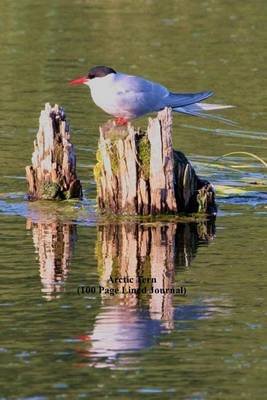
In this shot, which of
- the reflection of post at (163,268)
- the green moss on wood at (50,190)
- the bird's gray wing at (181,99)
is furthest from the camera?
the bird's gray wing at (181,99)

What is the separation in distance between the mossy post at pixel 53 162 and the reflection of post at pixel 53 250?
→ 2.03 feet

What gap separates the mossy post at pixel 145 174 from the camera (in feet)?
31.5

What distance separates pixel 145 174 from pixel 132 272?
5.23ft

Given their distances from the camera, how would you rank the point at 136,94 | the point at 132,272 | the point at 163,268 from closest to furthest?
the point at 132,272 < the point at 163,268 < the point at 136,94

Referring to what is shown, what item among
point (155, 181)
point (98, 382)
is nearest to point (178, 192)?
point (155, 181)

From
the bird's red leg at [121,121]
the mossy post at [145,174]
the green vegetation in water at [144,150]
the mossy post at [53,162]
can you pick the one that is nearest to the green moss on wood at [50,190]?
the mossy post at [53,162]

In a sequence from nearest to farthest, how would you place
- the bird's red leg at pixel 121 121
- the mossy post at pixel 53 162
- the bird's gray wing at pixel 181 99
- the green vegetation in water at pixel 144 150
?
the green vegetation in water at pixel 144 150
the mossy post at pixel 53 162
the bird's red leg at pixel 121 121
the bird's gray wing at pixel 181 99

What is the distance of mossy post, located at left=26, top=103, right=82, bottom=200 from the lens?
33.4 ft

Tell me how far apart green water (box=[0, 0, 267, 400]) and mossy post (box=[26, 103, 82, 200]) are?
0.17 m

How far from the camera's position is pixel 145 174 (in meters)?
9.79

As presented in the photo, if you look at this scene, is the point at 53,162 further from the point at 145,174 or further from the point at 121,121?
the point at 145,174

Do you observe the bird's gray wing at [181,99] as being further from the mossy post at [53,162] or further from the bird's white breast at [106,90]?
the mossy post at [53,162]

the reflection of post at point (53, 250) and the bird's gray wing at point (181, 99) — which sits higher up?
the bird's gray wing at point (181, 99)

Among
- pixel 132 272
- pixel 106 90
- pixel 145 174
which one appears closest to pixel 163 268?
pixel 132 272
